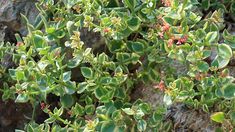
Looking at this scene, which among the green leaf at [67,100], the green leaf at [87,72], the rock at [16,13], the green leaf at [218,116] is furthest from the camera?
the rock at [16,13]

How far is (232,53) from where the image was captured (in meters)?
1.59

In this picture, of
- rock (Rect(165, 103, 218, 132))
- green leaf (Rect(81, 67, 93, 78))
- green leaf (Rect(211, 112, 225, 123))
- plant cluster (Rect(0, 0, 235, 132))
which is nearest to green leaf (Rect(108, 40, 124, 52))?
plant cluster (Rect(0, 0, 235, 132))

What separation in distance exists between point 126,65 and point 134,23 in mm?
162

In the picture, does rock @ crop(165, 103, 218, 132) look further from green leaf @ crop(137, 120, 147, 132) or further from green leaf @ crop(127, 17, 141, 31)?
green leaf @ crop(127, 17, 141, 31)

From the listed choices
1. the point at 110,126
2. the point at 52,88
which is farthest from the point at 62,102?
the point at 110,126

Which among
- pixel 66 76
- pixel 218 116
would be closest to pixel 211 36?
pixel 218 116

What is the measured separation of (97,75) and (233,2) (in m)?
0.64

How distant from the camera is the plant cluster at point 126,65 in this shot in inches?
62.1

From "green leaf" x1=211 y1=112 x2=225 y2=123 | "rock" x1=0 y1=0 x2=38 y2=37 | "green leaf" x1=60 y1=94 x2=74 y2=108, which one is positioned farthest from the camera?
"rock" x1=0 y1=0 x2=38 y2=37

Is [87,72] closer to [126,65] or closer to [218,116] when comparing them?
[126,65]

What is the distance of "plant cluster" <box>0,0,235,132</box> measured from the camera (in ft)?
5.18

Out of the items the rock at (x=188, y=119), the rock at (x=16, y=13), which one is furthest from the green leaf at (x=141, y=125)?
the rock at (x=16, y=13)

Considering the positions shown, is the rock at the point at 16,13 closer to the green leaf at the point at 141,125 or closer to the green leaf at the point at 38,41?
the green leaf at the point at 38,41

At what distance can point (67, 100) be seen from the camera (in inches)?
71.4
